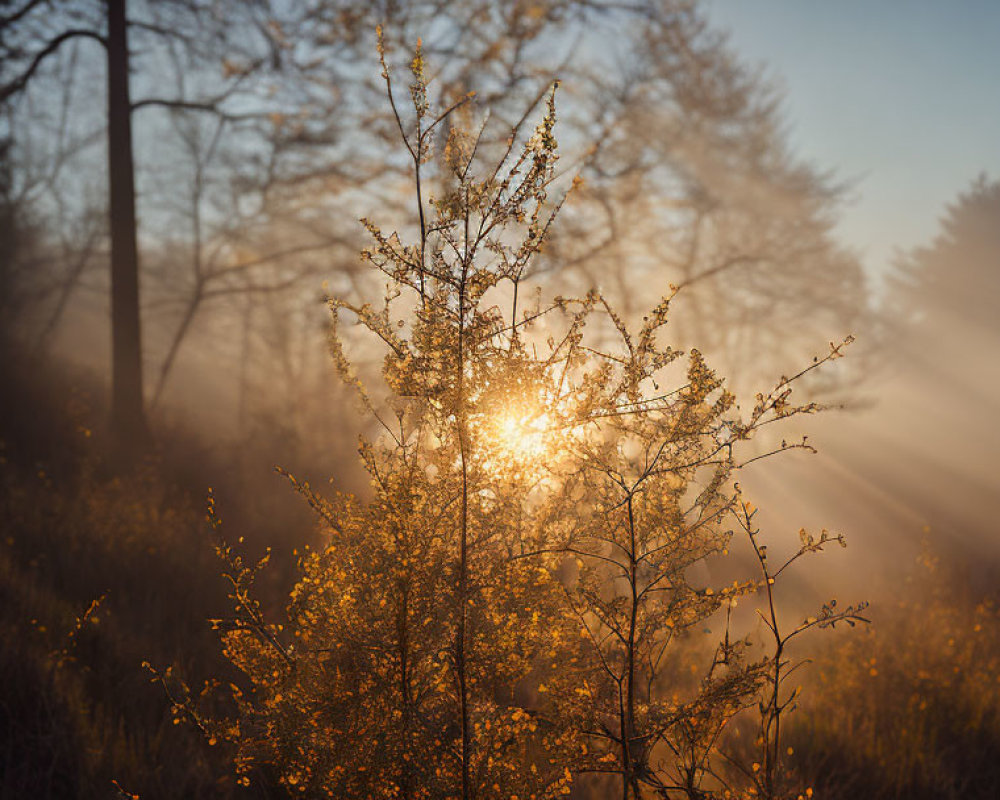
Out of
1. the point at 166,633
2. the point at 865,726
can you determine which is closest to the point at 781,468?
the point at 865,726

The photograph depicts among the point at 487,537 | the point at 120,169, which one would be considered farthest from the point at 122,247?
the point at 487,537

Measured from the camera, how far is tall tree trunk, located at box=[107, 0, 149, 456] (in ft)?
23.2

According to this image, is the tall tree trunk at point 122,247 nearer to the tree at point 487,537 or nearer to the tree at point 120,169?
the tree at point 120,169

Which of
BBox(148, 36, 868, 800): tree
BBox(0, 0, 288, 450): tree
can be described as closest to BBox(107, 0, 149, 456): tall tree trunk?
BBox(0, 0, 288, 450): tree

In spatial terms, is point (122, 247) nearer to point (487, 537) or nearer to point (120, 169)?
point (120, 169)

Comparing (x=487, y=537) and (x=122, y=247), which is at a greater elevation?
(x=122, y=247)

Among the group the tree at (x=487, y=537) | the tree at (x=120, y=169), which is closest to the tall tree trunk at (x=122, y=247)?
the tree at (x=120, y=169)

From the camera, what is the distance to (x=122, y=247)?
709 cm

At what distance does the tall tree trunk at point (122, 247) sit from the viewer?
7086 millimetres

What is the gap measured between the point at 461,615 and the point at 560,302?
87 cm

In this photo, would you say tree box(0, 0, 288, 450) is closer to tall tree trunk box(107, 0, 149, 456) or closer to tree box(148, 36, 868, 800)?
tall tree trunk box(107, 0, 149, 456)

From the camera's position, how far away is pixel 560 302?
1.71 metres

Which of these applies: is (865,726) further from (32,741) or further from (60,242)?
(60,242)

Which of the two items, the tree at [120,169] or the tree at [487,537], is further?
the tree at [120,169]
